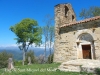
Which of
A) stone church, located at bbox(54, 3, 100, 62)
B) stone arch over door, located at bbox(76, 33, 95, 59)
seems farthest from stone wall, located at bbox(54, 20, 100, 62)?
stone arch over door, located at bbox(76, 33, 95, 59)

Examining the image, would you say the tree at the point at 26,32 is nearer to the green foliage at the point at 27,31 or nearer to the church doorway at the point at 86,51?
the green foliage at the point at 27,31

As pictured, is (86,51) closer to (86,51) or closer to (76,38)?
(86,51)

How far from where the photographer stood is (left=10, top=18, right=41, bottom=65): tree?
3212cm

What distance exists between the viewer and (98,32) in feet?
48.3

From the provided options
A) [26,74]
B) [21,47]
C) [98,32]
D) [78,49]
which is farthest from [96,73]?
[21,47]

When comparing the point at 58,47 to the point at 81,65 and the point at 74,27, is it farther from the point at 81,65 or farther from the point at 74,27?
the point at 81,65

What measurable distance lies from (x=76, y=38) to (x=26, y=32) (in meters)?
17.5

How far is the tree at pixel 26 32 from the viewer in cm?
3212

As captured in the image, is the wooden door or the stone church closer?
the stone church

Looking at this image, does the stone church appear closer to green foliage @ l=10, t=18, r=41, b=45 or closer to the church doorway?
the church doorway

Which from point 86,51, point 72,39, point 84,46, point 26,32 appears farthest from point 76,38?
point 26,32

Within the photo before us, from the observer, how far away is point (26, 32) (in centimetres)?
3216

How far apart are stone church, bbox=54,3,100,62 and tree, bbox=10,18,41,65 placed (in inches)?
559

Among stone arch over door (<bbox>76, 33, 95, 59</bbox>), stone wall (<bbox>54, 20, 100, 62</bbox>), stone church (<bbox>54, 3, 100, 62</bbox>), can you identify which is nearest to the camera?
stone wall (<bbox>54, 20, 100, 62</bbox>)
